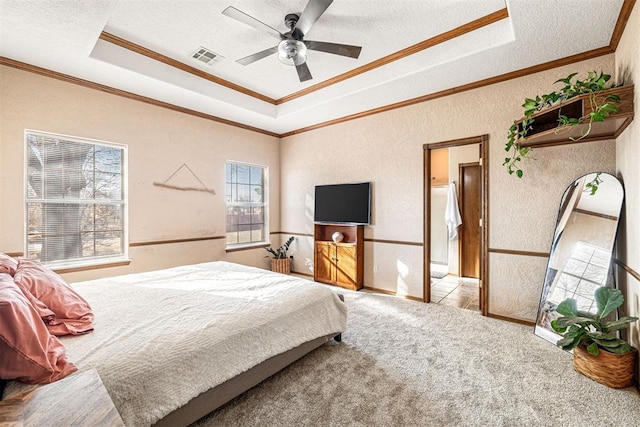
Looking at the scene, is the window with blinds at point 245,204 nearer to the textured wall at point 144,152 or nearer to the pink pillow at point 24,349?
the textured wall at point 144,152

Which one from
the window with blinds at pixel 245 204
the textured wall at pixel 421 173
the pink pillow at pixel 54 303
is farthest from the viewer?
the window with blinds at pixel 245 204

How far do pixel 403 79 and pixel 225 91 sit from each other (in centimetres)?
236

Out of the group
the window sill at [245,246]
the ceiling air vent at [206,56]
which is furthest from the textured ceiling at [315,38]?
the window sill at [245,246]

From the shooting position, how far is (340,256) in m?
4.59

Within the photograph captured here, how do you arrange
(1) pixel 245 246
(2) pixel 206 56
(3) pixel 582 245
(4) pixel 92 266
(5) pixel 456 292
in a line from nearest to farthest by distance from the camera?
1. (3) pixel 582 245
2. (2) pixel 206 56
3. (4) pixel 92 266
4. (5) pixel 456 292
5. (1) pixel 245 246

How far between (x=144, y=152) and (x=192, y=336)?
308 centimetres

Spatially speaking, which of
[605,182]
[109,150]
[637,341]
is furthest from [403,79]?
[109,150]

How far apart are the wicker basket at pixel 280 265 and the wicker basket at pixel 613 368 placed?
4.05 m

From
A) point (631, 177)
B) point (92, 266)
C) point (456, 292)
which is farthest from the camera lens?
point (456, 292)

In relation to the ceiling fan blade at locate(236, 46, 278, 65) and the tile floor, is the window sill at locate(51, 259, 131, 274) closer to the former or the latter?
the ceiling fan blade at locate(236, 46, 278, 65)

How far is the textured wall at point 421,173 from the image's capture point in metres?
2.99

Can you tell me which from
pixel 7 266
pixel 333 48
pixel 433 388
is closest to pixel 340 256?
pixel 433 388

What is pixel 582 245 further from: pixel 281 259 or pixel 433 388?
pixel 281 259

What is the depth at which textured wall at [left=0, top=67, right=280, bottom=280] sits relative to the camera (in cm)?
286
